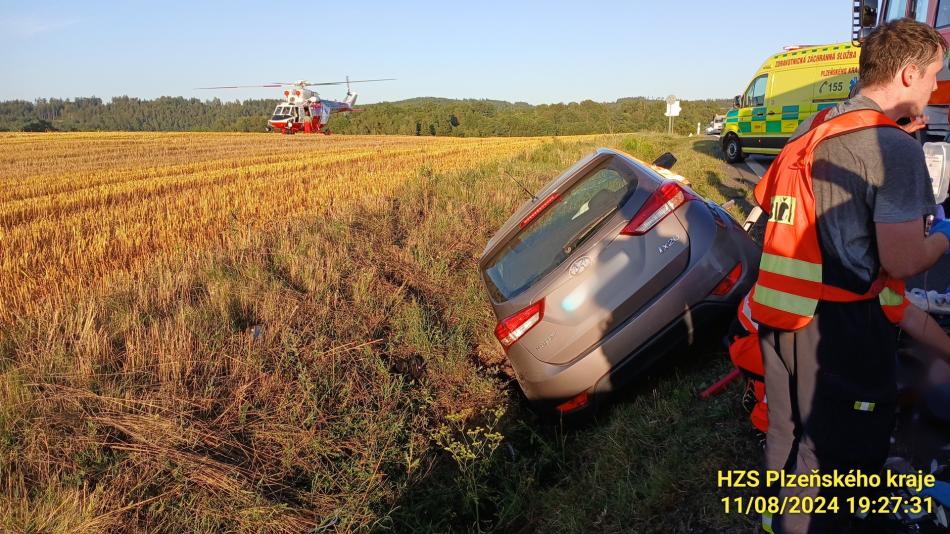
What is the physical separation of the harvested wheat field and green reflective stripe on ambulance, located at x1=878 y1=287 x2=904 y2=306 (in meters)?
1.03

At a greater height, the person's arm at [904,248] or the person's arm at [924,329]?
the person's arm at [904,248]

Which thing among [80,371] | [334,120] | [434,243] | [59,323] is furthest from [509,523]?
[334,120]

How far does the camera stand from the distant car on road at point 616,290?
3.31 m

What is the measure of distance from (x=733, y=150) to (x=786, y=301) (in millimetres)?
14664

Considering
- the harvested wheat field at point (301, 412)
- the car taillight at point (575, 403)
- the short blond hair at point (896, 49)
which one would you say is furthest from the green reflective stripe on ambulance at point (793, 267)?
the car taillight at point (575, 403)

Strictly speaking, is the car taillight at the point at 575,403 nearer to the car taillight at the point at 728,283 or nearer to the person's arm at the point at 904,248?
the car taillight at the point at 728,283

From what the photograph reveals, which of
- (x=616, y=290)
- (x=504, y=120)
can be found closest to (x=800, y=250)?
(x=616, y=290)

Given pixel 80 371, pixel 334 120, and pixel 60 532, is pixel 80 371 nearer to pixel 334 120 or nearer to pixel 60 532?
pixel 60 532

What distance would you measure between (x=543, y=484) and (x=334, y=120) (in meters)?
76.5

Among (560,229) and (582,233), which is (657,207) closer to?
(582,233)

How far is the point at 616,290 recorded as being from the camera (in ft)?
10.8

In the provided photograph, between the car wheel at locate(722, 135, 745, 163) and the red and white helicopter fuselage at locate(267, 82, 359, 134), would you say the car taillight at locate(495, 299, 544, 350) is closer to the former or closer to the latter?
the car wheel at locate(722, 135, 745, 163)

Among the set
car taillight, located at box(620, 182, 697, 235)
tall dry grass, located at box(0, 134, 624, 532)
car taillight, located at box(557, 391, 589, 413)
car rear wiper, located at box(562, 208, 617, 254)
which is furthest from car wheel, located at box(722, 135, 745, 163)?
car taillight, located at box(557, 391, 589, 413)

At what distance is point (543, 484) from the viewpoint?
357 centimetres
